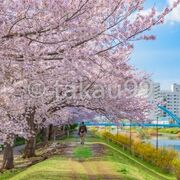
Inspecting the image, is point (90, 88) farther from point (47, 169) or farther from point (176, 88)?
point (176, 88)

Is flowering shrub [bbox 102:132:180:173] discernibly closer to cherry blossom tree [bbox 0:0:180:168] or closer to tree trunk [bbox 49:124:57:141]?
cherry blossom tree [bbox 0:0:180:168]

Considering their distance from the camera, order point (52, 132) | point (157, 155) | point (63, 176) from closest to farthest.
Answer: point (63, 176)
point (157, 155)
point (52, 132)

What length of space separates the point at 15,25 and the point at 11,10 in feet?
2.87

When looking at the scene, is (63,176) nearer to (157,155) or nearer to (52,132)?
(157,155)

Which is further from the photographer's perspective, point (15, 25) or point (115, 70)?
point (115, 70)

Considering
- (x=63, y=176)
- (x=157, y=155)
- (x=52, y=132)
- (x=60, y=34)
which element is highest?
(x=60, y=34)

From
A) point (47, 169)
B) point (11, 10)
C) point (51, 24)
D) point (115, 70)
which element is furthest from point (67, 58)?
point (47, 169)

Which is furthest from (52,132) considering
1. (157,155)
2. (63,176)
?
(63,176)

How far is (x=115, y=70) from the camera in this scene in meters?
15.5

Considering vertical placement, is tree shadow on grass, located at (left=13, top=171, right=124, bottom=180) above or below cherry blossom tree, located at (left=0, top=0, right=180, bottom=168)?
below

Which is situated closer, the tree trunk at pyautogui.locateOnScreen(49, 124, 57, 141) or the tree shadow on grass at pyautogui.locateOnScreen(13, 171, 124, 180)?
the tree shadow on grass at pyautogui.locateOnScreen(13, 171, 124, 180)

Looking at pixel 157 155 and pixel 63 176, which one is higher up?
pixel 157 155

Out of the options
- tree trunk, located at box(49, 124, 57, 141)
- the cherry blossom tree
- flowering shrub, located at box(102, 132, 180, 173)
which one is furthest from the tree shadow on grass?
tree trunk, located at box(49, 124, 57, 141)

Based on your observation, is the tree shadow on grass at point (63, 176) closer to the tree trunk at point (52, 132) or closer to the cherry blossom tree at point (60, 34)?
the cherry blossom tree at point (60, 34)
